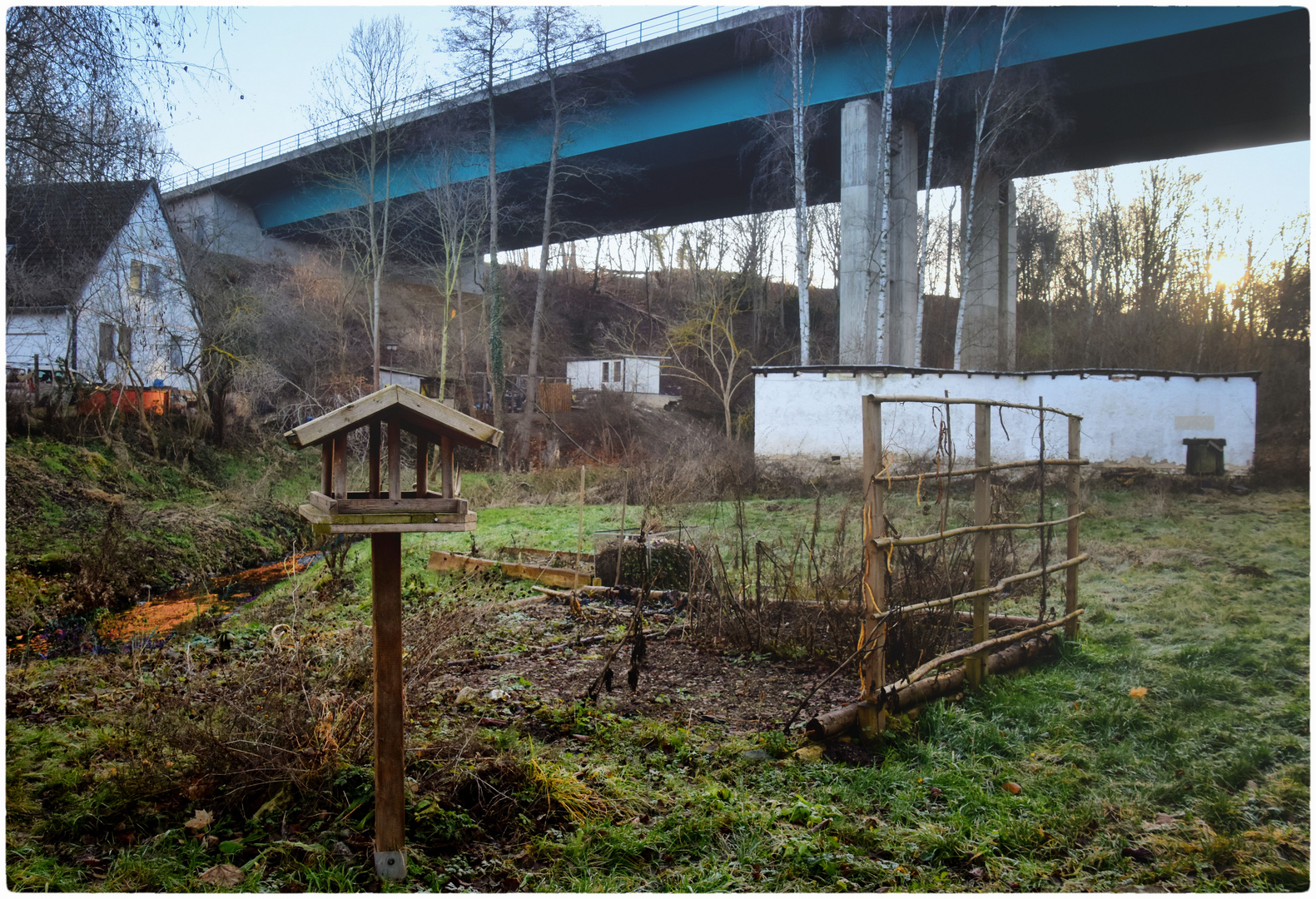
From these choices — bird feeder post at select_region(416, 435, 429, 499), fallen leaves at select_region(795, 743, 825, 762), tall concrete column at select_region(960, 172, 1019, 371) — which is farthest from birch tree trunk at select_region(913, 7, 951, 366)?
bird feeder post at select_region(416, 435, 429, 499)

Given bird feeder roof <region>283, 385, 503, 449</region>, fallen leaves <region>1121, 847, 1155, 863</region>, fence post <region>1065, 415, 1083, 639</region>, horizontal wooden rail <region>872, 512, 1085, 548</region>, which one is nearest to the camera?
bird feeder roof <region>283, 385, 503, 449</region>

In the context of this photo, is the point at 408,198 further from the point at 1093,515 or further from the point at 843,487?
the point at 1093,515

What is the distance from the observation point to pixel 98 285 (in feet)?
35.8

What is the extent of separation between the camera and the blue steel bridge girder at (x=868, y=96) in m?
6.39

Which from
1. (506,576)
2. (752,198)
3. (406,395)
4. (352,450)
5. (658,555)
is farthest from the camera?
(752,198)

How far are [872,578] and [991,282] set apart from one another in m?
12.6

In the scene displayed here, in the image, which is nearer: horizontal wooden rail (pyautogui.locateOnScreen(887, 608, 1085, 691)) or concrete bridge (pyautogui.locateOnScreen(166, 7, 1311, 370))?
horizontal wooden rail (pyautogui.locateOnScreen(887, 608, 1085, 691))

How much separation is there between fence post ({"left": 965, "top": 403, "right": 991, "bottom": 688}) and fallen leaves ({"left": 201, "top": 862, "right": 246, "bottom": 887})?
12.7 feet

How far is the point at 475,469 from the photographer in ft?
47.5

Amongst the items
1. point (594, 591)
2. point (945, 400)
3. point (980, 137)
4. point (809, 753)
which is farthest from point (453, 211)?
point (809, 753)

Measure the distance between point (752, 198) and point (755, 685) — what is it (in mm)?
12958

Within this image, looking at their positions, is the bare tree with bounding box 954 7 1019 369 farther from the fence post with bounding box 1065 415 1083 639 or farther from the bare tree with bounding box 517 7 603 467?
the fence post with bounding box 1065 415 1083 639

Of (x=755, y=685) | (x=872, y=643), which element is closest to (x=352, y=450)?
(x=755, y=685)

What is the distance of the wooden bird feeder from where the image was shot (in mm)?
2510
